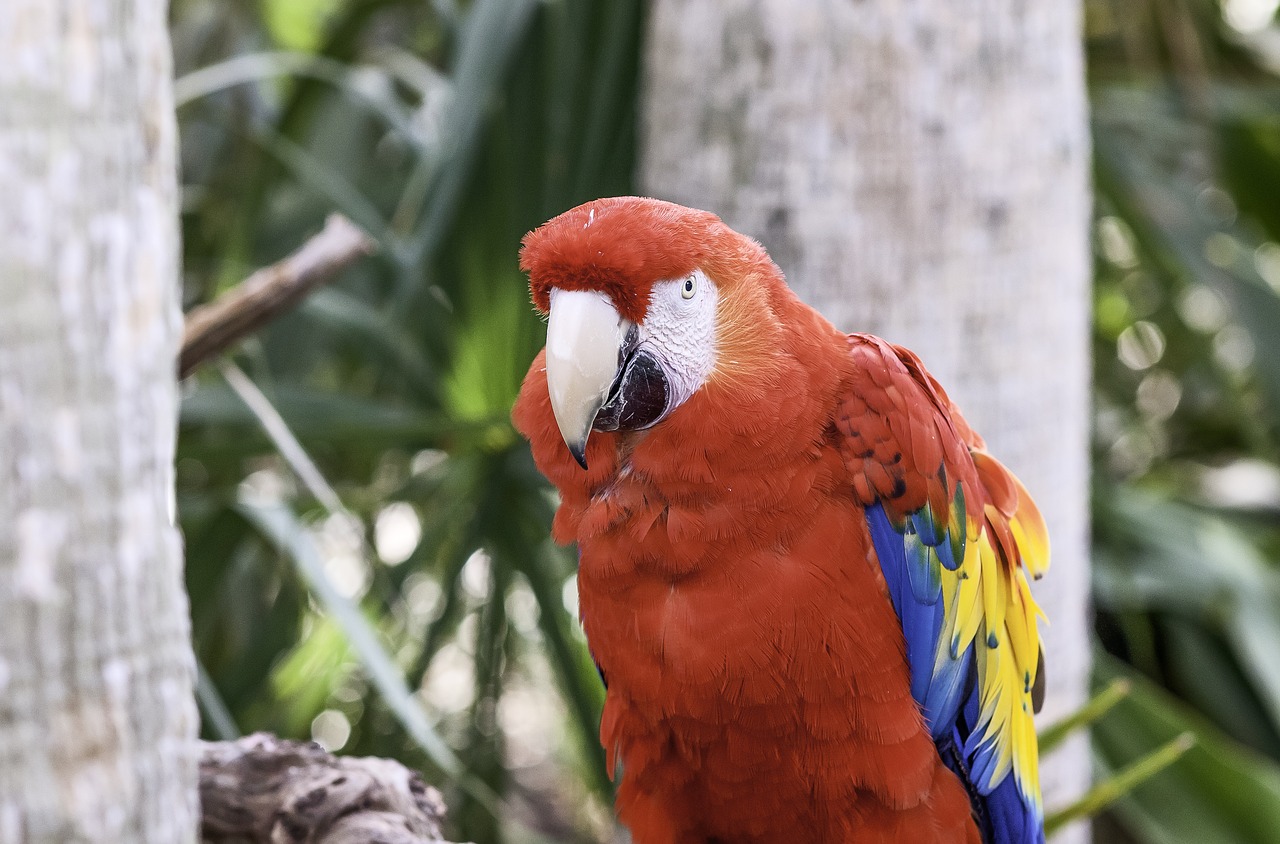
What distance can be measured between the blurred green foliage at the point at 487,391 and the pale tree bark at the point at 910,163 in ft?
0.69

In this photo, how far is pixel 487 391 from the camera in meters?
1.28

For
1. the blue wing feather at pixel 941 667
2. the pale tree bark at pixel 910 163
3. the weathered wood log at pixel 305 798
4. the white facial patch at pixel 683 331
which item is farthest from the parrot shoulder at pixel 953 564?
the weathered wood log at pixel 305 798

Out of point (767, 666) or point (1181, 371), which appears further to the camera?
point (1181, 371)

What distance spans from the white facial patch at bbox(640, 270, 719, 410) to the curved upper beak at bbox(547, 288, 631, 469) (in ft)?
0.08

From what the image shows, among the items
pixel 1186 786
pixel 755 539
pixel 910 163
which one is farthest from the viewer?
pixel 1186 786

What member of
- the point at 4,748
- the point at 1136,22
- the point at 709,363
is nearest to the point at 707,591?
the point at 709,363

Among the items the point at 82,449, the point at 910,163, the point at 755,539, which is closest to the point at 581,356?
the point at 755,539

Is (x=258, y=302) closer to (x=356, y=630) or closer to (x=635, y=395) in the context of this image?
(x=356, y=630)

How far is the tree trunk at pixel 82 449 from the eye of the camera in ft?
1.97

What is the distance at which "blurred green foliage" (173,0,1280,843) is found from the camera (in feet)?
4.07

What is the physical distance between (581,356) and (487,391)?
623 mm

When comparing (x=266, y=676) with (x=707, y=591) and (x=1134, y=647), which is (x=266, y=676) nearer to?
(x=707, y=591)

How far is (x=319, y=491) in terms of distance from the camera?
1.01 meters

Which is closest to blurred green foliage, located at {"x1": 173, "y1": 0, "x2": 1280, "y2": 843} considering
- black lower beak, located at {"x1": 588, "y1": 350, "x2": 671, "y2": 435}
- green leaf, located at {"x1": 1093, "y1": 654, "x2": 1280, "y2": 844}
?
green leaf, located at {"x1": 1093, "y1": 654, "x2": 1280, "y2": 844}
